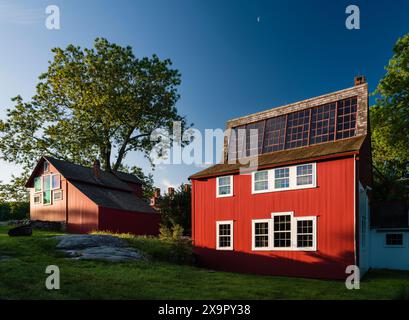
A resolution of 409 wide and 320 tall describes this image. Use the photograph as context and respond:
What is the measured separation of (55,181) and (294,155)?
80.4 feet

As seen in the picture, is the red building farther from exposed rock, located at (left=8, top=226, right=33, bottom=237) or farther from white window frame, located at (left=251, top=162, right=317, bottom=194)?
exposed rock, located at (left=8, top=226, right=33, bottom=237)

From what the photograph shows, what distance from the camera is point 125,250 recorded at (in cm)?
2155

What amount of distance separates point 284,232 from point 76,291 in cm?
1246

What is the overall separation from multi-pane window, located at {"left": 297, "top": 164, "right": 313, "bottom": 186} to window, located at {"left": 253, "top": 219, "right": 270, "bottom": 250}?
2.99 m

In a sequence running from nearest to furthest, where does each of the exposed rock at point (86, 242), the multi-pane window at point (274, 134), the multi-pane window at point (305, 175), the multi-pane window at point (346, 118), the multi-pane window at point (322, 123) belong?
the multi-pane window at point (305, 175) < the exposed rock at point (86, 242) < the multi-pane window at point (346, 118) < the multi-pane window at point (322, 123) < the multi-pane window at point (274, 134)

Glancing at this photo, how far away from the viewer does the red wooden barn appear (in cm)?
3444

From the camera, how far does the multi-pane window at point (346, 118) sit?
22.2m

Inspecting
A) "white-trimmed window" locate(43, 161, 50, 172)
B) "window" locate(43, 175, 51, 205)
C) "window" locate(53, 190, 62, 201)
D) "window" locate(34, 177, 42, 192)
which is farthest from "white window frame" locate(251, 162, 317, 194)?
"window" locate(34, 177, 42, 192)

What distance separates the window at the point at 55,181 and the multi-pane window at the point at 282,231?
76.1 ft

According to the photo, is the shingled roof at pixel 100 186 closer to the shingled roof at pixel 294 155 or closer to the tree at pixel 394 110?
the shingled roof at pixel 294 155

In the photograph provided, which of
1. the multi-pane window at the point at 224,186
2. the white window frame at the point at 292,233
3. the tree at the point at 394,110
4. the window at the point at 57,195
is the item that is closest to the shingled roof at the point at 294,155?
the multi-pane window at the point at 224,186

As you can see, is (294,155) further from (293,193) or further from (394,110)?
(394,110)
